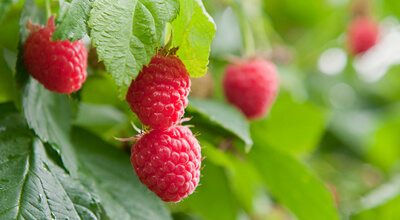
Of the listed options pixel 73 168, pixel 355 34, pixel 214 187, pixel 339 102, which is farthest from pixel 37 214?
pixel 339 102

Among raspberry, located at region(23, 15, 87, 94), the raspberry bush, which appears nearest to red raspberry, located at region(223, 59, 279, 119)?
the raspberry bush

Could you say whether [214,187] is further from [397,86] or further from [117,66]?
[397,86]

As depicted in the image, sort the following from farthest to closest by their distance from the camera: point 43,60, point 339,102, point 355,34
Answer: point 339,102 → point 355,34 → point 43,60

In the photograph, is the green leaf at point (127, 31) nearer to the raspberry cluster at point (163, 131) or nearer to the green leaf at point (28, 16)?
the raspberry cluster at point (163, 131)

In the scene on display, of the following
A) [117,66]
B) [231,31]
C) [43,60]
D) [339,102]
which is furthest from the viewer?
[339,102]

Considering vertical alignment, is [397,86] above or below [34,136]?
above

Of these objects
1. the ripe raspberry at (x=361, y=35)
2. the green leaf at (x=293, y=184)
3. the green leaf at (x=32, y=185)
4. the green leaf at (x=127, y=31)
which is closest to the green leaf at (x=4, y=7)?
the green leaf at (x=127, y=31)

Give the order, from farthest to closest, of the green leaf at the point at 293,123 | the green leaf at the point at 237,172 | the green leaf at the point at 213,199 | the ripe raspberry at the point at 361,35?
the ripe raspberry at the point at 361,35 < the green leaf at the point at 293,123 < the green leaf at the point at 213,199 < the green leaf at the point at 237,172

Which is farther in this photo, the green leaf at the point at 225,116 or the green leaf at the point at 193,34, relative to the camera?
the green leaf at the point at 225,116

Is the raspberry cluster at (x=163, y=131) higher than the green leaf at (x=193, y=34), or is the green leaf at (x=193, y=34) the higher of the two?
the green leaf at (x=193, y=34)
